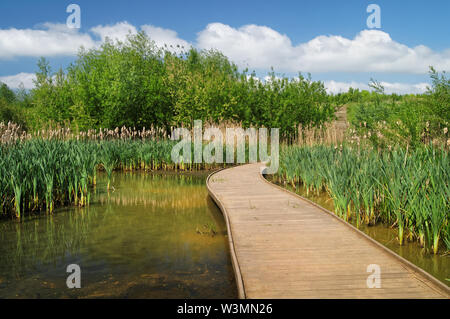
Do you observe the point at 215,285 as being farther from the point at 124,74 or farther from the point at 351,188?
the point at 124,74

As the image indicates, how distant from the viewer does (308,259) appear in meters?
4.02

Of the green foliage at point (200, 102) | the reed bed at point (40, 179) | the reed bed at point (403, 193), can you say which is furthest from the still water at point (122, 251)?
the green foliage at point (200, 102)

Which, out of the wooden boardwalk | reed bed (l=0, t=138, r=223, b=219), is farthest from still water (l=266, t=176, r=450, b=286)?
reed bed (l=0, t=138, r=223, b=219)

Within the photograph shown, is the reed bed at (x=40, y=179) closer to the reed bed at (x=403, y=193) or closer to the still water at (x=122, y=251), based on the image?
the still water at (x=122, y=251)

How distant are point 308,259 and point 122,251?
9.03ft

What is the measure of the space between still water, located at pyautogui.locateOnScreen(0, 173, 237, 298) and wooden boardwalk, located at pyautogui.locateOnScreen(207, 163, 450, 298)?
0.44 metres

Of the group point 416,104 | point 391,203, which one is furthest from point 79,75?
point 391,203

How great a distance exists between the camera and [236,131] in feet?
53.5

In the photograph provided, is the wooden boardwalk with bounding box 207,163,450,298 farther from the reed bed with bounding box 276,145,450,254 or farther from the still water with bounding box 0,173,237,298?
the reed bed with bounding box 276,145,450,254

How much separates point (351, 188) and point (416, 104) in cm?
565

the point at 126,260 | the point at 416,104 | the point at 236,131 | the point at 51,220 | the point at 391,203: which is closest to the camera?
the point at 126,260

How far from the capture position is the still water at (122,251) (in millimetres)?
4004

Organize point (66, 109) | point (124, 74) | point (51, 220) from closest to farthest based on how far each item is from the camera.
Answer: point (51, 220) → point (124, 74) → point (66, 109)

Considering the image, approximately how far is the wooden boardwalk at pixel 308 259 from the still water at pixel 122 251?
0.44 metres
